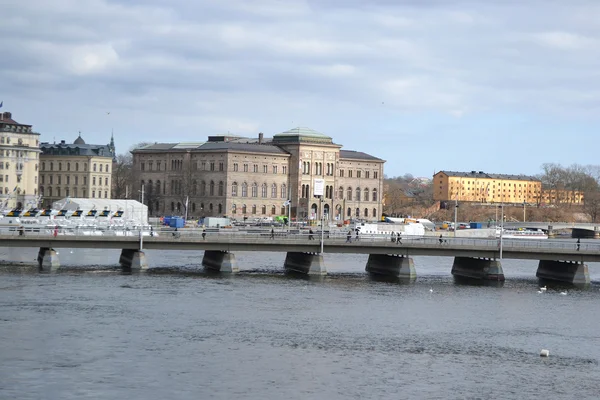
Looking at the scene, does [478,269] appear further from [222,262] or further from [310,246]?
[222,262]

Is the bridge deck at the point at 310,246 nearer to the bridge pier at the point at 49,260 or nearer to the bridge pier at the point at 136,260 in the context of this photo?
the bridge pier at the point at 136,260

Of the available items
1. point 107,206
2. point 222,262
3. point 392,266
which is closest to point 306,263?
point 222,262

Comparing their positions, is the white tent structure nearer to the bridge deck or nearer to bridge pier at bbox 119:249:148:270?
bridge pier at bbox 119:249:148:270

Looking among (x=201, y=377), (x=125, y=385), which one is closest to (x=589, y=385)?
(x=201, y=377)

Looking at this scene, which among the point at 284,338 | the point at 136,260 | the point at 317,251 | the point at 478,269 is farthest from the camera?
the point at 478,269

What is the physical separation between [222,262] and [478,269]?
24475mm

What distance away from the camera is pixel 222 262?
108m

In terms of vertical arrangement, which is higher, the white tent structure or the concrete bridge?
the white tent structure

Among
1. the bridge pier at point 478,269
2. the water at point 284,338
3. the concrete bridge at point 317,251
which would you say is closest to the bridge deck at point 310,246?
the concrete bridge at point 317,251

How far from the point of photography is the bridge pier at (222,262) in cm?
10781

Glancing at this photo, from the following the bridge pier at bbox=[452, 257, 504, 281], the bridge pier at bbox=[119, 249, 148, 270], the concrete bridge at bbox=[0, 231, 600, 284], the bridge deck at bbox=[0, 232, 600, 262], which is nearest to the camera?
the bridge deck at bbox=[0, 232, 600, 262]

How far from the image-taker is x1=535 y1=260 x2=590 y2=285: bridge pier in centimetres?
10800

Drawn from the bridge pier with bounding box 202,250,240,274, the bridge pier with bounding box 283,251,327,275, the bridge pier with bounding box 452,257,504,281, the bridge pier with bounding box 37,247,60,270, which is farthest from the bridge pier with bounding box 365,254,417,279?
the bridge pier with bounding box 37,247,60,270

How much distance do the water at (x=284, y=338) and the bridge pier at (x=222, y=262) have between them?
5784 millimetres
